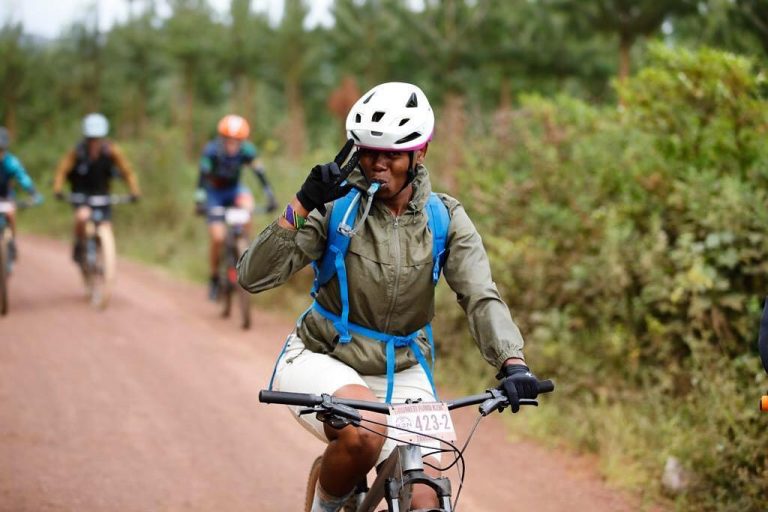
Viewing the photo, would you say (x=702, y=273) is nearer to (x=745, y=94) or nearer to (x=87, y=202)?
(x=745, y=94)

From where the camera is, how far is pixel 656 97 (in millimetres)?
7441

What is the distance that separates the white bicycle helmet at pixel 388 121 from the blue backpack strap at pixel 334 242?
241 millimetres

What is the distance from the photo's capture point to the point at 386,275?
3359mm

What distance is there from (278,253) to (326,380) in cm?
52

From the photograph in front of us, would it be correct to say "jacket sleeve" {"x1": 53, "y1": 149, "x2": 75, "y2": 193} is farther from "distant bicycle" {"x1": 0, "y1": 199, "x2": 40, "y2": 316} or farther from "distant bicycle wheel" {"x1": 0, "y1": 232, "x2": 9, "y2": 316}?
"distant bicycle wheel" {"x1": 0, "y1": 232, "x2": 9, "y2": 316}

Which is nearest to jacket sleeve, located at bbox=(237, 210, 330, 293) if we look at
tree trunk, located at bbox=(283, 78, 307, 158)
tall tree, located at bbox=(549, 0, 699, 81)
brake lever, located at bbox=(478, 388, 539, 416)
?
brake lever, located at bbox=(478, 388, 539, 416)

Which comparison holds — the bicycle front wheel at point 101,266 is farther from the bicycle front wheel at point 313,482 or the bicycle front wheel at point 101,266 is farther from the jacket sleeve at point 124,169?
the bicycle front wheel at point 313,482

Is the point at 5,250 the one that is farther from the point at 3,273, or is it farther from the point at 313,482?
the point at 313,482

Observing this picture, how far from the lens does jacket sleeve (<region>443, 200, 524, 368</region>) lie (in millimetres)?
3236

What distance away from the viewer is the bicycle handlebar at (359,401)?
9.35 ft

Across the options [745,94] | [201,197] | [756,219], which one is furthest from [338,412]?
[201,197]

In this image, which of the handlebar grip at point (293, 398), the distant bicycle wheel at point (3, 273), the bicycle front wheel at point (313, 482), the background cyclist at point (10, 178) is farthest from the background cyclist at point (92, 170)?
the handlebar grip at point (293, 398)

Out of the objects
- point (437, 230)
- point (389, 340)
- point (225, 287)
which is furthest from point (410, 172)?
point (225, 287)

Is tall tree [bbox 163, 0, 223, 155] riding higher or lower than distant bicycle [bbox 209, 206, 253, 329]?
higher
